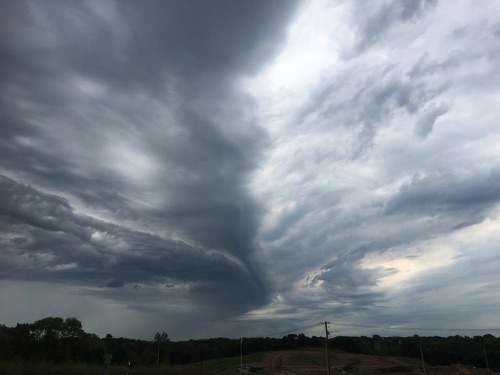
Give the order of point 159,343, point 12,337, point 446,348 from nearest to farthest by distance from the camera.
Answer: point 12,337 → point 159,343 → point 446,348

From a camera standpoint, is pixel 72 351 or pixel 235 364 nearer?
pixel 72 351

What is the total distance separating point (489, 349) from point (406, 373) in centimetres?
5854

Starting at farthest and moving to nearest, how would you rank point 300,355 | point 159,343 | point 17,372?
1. point 300,355
2. point 159,343
3. point 17,372

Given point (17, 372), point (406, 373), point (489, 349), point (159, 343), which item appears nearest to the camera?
point (17, 372)

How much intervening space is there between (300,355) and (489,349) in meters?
79.3

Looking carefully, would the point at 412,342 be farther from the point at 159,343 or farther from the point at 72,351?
the point at 72,351

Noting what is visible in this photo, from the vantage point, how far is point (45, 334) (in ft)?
320

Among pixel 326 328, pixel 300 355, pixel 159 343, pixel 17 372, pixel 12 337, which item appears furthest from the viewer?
pixel 300 355

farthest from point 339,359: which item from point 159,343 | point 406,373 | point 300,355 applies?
point 159,343

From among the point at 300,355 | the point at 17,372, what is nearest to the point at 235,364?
the point at 300,355

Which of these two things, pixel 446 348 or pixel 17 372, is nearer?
pixel 17 372

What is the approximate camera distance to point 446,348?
17775 cm

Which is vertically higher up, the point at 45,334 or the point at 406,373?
the point at 45,334

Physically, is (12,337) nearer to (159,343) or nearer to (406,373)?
(159,343)
